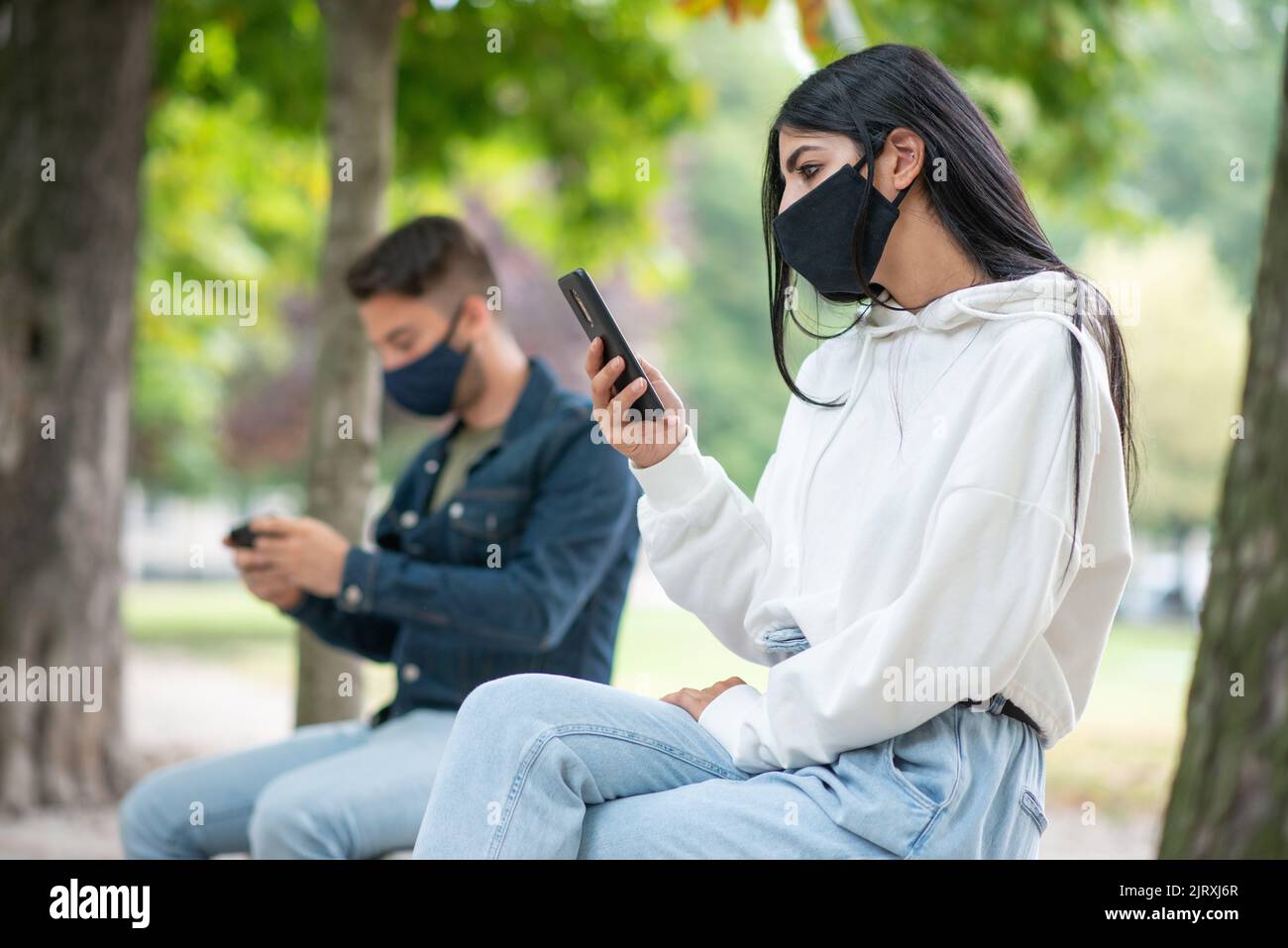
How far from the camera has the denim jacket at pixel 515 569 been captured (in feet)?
10.1

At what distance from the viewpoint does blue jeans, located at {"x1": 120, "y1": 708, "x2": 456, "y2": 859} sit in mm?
2840

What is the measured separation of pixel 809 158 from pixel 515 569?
4.04ft

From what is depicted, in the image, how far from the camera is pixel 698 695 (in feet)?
7.49

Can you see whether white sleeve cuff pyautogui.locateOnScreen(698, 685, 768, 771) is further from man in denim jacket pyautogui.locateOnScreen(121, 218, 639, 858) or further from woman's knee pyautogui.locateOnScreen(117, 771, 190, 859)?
woman's knee pyautogui.locateOnScreen(117, 771, 190, 859)

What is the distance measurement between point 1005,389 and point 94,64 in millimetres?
4850

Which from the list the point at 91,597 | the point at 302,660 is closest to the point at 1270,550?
the point at 302,660

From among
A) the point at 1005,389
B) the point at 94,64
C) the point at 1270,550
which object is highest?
the point at 94,64

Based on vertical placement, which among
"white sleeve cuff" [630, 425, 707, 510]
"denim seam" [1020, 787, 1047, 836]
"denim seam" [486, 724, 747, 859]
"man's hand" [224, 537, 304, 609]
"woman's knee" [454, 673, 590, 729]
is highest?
"white sleeve cuff" [630, 425, 707, 510]

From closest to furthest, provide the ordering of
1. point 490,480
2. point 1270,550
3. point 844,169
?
point 844,169, point 1270,550, point 490,480

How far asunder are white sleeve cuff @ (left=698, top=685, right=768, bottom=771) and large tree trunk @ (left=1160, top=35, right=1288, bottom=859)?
1339 mm

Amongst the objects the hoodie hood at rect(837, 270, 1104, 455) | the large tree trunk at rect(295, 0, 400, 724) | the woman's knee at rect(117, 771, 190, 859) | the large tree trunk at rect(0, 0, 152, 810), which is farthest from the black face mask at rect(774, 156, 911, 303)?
the large tree trunk at rect(0, 0, 152, 810)

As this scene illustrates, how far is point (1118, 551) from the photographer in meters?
2.01

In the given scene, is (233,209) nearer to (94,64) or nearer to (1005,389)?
(94,64)

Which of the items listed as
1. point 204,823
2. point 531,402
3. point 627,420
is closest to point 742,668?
point 627,420
